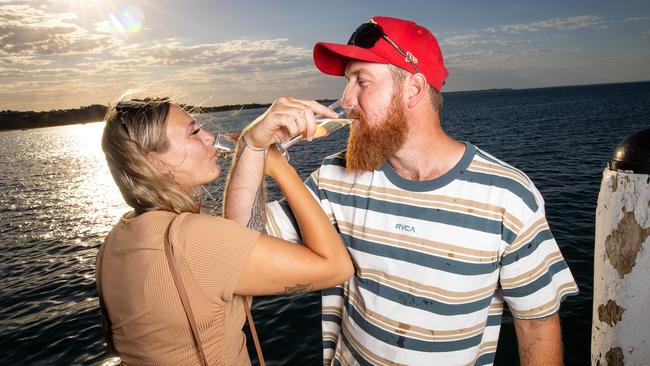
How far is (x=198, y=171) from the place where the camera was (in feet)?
7.75

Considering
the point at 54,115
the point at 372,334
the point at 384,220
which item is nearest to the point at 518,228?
the point at 384,220

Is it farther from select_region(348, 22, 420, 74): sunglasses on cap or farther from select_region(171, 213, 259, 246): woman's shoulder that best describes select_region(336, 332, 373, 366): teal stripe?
select_region(348, 22, 420, 74): sunglasses on cap

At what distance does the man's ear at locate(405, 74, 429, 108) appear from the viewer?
2432 mm

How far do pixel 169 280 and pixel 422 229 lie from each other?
1446 millimetres

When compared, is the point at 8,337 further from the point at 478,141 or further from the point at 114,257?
the point at 478,141

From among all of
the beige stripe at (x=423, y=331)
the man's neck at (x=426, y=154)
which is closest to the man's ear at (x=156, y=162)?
the man's neck at (x=426, y=154)

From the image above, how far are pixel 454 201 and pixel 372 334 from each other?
1.00 m

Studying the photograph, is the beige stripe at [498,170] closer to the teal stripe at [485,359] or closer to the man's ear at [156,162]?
the teal stripe at [485,359]

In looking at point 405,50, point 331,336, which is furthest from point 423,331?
point 405,50

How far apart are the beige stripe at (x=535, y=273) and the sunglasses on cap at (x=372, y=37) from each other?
4.57 feet

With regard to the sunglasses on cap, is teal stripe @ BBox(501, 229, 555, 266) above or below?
below

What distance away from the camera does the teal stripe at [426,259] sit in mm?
2127

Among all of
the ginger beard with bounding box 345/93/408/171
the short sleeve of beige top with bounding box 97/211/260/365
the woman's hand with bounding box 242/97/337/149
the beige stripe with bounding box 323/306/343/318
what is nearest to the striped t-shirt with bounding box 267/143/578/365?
the ginger beard with bounding box 345/93/408/171

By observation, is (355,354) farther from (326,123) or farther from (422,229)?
(326,123)
